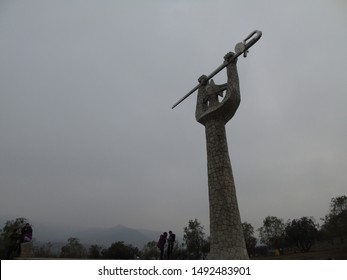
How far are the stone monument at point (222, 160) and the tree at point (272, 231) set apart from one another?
2682 centimetres

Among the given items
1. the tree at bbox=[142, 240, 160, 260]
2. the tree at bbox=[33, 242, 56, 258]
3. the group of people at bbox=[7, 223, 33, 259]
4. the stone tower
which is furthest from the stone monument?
the tree at bbox=[142, 240, 160, 260]

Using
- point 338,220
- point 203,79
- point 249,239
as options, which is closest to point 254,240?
point 249,239

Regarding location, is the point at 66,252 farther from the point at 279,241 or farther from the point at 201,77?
the point at 201,77

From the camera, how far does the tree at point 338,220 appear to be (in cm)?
2631

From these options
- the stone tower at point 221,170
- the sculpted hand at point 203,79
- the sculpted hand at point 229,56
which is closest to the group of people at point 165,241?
the stone tower at point 221,170

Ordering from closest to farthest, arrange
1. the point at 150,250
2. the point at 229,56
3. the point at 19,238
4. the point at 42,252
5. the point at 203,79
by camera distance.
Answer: the point at 19,238, the point at 229,56, the point at 203,79, the point at 42,252, the point at 150,250

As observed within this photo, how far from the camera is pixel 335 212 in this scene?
1104 inches

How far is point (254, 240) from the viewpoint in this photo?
33750mm

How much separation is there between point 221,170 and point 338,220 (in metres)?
22.3

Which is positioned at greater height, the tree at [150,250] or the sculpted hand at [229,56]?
the sculpted hand at [229,56]

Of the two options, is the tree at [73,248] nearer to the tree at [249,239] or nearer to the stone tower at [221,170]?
the tree at [249,239]

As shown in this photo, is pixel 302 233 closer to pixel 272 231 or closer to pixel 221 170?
pixel 272 231
